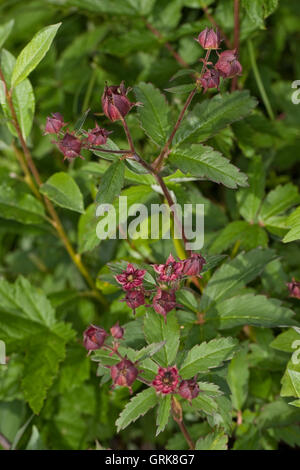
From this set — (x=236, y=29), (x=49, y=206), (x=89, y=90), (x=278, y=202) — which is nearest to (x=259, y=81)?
(x=236, y=29)

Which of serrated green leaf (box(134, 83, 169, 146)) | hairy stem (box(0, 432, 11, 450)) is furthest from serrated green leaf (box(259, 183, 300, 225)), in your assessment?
hairy stem (box(0, 432, 11, 450))

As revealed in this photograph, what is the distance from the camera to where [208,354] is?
132 cm

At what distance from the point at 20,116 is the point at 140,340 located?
2.54ft

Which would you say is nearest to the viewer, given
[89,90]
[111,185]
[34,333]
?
[111,185]

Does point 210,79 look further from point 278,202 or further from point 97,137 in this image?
point 278,202

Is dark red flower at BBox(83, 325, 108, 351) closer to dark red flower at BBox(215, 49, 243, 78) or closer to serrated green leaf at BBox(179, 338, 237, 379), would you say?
serrated green leaf at BBox(179, 338, 237, 379)

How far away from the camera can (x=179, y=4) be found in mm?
2010

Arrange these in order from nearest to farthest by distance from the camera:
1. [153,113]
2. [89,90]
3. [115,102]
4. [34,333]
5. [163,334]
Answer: [115,102], [163,334], [153,113], [34,333], [89,90]

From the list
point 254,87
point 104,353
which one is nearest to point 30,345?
point 104,353

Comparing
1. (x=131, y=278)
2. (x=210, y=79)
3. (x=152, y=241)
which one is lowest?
(x=152, y=241)

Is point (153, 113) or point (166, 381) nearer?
point (166, 381)

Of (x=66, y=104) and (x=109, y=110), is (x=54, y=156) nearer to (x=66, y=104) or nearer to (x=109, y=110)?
(x=66, y=104)

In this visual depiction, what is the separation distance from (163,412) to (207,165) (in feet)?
1.99

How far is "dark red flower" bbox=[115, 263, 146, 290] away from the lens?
1.18m
